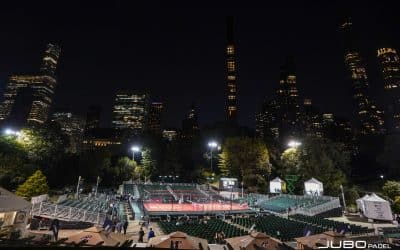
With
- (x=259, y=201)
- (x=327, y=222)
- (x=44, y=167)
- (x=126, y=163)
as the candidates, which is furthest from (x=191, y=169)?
(x=327, y=222)

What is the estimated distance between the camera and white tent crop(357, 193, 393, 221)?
3312 cm

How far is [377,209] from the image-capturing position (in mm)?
33844

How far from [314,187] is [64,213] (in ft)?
145

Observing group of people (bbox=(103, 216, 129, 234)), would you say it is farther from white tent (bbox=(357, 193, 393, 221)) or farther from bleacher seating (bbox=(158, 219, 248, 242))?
white tent (bbox=(357, 193, 393, 221))

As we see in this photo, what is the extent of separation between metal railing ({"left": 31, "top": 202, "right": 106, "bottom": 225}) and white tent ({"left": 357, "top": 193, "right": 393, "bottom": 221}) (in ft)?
116

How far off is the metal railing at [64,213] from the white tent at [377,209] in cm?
3532

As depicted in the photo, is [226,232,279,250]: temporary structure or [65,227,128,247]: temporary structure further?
[226,232,279,250]: temporary structure

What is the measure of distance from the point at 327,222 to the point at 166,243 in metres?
23.9

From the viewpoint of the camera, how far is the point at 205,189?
61375 mm

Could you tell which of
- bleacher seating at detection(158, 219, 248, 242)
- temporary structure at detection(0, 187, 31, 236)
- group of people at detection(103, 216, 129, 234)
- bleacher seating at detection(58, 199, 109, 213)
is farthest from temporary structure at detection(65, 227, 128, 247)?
bleacher seating at detection(58, 199, 109, 213)

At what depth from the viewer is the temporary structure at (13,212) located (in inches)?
816

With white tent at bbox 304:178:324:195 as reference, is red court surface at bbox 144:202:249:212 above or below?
below

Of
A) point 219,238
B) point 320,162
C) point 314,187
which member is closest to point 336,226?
point 219,238

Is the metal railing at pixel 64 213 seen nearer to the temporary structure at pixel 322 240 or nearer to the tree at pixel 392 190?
the temporary structure at pixel 322 240
